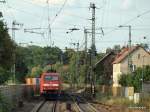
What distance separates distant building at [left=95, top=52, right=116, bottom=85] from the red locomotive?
46063 millimetres

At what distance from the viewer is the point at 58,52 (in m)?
150

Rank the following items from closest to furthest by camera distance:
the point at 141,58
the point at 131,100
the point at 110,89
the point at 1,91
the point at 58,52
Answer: the point at 1,91
the point at 131,100
the point at 110,89
the point at 141,58
the point at 58,52

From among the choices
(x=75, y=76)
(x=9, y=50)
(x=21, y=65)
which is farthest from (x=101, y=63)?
(x=9, y=50)

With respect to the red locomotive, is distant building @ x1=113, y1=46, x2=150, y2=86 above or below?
above

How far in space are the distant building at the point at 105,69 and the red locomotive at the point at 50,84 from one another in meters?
46.1

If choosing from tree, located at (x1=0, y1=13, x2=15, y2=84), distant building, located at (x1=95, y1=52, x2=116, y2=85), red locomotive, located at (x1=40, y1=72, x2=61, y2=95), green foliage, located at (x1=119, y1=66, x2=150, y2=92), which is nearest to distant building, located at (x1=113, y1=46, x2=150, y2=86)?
distant building, located at (x1=95, y1=52, x2=116, y2=85)

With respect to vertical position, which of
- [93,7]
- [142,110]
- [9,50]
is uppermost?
[93,7]

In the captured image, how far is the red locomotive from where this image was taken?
59475mm

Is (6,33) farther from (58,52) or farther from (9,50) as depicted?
(58,52)

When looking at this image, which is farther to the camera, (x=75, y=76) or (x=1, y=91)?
(x=75, y=76)

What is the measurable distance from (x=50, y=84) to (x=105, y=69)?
2505 inches

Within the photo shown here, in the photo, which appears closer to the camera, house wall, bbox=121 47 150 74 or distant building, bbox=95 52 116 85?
distant building, bbox=95 52 116 85

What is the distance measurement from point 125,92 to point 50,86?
9127 millimetres

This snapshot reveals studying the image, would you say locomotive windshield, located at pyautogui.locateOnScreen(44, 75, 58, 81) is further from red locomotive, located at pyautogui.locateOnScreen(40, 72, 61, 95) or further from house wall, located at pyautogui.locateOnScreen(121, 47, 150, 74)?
house wall, located at pyautogui.locateOnScreen(121, 47, 150, 74)
